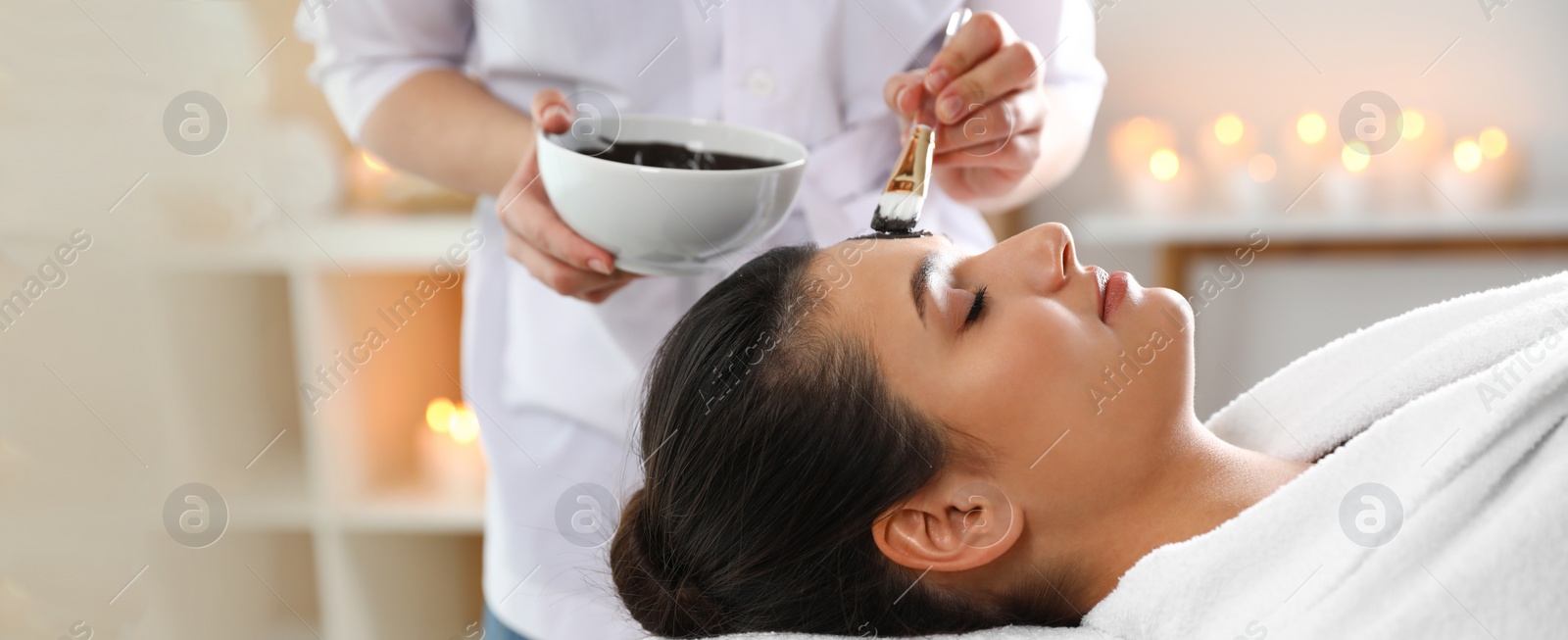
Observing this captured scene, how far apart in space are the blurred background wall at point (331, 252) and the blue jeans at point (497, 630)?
1.78 ft

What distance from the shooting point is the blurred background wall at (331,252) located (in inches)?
47.1

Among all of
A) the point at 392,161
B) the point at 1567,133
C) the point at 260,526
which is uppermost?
the point at 1567,133

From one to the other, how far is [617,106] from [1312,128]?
4.64ft

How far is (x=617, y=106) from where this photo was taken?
91cm

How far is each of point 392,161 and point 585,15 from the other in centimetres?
25

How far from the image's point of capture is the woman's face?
0.70m

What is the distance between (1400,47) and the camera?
1.78 m

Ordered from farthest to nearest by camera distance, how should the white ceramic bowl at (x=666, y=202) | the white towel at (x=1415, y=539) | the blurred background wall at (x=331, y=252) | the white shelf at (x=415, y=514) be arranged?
the white shelf at (x=415, y=514), the blurred background wall at (x=331, y=252), the white ceramic bowl at (x=666, y=202), the white towel at (x=1415, y=539)

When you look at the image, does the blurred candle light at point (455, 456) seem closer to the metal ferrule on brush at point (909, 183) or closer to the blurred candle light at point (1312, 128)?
the metal ferrule on brush at point (909, 183)

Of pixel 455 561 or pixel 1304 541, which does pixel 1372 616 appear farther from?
pixel 455 561

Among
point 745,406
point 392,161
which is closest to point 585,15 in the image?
point 392,161

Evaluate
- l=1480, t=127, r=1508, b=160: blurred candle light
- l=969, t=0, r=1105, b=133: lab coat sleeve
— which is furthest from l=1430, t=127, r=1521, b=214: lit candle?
l=969, t=0, r=1105, b=133: lab coat sleeve

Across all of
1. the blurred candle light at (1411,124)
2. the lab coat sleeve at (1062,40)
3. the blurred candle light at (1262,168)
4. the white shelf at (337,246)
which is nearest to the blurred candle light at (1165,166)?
the blurred candle light at (1262,168)

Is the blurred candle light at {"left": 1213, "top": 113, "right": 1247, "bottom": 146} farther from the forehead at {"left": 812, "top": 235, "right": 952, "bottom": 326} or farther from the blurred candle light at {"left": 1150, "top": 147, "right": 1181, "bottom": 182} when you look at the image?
the forehead at {"left": 812, "top": 235, "right": 952, "bottom": 326}
